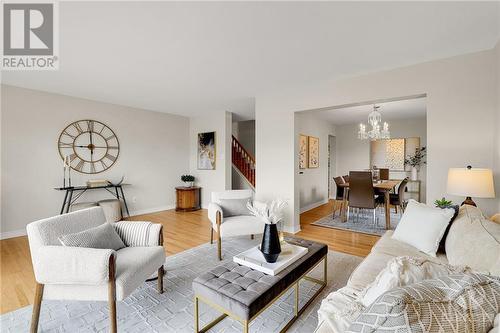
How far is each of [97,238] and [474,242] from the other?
2.77 meters

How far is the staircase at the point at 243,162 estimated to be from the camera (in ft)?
19.5

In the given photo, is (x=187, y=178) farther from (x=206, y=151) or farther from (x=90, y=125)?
(x=90, y=125)

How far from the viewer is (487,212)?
97.4 inches

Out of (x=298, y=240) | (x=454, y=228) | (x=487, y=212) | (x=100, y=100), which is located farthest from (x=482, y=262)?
(x=100, y=100)

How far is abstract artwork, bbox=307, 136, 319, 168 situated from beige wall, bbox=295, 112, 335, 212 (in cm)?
A: 11

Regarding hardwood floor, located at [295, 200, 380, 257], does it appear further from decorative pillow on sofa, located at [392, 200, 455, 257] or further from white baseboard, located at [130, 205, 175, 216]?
white baseboard, located at [130, 205, 175, 216]

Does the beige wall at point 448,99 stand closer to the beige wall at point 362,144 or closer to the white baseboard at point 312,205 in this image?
the white baseboard at point 312,205

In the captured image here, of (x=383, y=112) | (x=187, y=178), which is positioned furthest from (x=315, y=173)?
(x=187, y=178)

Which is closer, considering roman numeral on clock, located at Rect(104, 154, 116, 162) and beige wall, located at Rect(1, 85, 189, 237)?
beige wall, located at Rect(1, 85, 189, 237)

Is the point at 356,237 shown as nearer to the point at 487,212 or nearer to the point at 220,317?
the point at 487,212

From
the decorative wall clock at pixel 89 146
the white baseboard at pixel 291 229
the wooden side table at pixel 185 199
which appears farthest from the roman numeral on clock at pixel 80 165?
the white baseboard at pixel 291 229

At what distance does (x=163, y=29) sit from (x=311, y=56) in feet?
5.17

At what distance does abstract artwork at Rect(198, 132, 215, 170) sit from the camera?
5676mm

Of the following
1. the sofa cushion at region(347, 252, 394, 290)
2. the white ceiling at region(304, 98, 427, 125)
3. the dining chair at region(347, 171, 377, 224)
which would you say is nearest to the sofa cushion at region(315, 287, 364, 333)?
the sofa cushion at region(347, 252, 394, 290)
